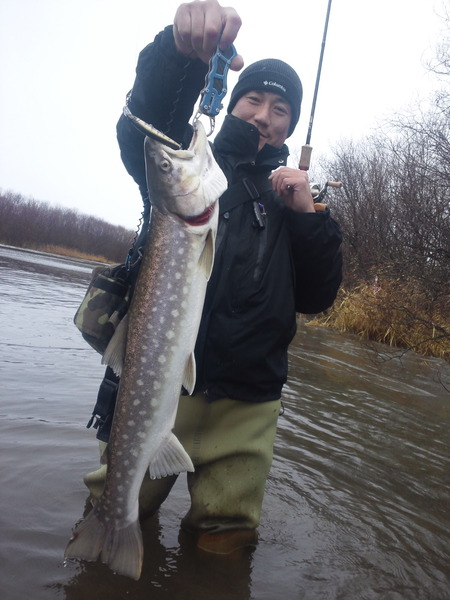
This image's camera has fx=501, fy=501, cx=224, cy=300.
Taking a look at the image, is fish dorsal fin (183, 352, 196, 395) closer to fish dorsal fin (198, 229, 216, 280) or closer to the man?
the man

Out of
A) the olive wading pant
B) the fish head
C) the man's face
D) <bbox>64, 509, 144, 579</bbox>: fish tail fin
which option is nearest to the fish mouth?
the fish head

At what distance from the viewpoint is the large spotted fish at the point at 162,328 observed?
89.7 inches

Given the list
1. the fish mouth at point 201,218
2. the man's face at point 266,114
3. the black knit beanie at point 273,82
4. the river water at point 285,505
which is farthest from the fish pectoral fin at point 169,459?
the black knit beanie at point 273,82

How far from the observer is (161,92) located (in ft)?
8.51

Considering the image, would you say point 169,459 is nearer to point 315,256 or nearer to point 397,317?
point 315,256

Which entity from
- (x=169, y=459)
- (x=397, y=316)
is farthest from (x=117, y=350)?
(x=397, y=316)

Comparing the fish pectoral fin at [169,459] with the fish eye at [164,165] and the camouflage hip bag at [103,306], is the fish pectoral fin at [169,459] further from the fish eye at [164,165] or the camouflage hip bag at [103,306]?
the fish eye at [164,165]

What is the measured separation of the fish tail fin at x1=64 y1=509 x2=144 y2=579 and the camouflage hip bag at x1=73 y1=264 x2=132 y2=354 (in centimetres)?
88

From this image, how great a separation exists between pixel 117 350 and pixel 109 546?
0.89 m

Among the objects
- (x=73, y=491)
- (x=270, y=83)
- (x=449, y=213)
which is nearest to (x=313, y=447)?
(x=73, y=491)

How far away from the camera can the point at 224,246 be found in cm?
265

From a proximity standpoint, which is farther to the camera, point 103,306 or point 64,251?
point 64,251

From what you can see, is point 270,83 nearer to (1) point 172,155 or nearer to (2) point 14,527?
(1) point 172,155

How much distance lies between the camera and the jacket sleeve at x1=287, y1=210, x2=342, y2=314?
2686 millimetres
